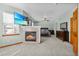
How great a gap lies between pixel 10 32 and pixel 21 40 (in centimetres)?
143

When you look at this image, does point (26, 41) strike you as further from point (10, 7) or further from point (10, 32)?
point (10, 7)

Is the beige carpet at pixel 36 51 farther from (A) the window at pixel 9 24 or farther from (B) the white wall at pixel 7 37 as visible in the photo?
(A) the window at pixel 9 24

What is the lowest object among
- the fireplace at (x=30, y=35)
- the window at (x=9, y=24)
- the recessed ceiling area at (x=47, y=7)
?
the fireplace at (x=30, y=35)

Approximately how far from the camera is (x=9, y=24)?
6871 mm

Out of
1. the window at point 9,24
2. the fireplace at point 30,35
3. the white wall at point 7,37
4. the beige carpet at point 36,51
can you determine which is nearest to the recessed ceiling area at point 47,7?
the white wall at point 7,37

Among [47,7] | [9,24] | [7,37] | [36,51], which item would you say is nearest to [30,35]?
[9,24]

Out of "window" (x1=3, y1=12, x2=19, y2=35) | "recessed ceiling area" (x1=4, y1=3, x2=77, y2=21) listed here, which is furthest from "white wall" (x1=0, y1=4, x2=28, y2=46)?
"recessed ceiling area" (x1=4, y1=3, x2=77, y2=21)

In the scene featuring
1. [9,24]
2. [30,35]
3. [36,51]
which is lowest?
[36,51]

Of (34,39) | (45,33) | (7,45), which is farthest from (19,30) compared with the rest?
(45,33)

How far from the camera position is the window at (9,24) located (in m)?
6.44

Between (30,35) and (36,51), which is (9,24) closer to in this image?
(30,35)

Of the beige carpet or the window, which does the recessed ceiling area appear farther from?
the beige carpet

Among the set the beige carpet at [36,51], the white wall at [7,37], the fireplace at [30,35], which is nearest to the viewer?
the beige carpet at [36,51]

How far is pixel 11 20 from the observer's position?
23.2 ft
